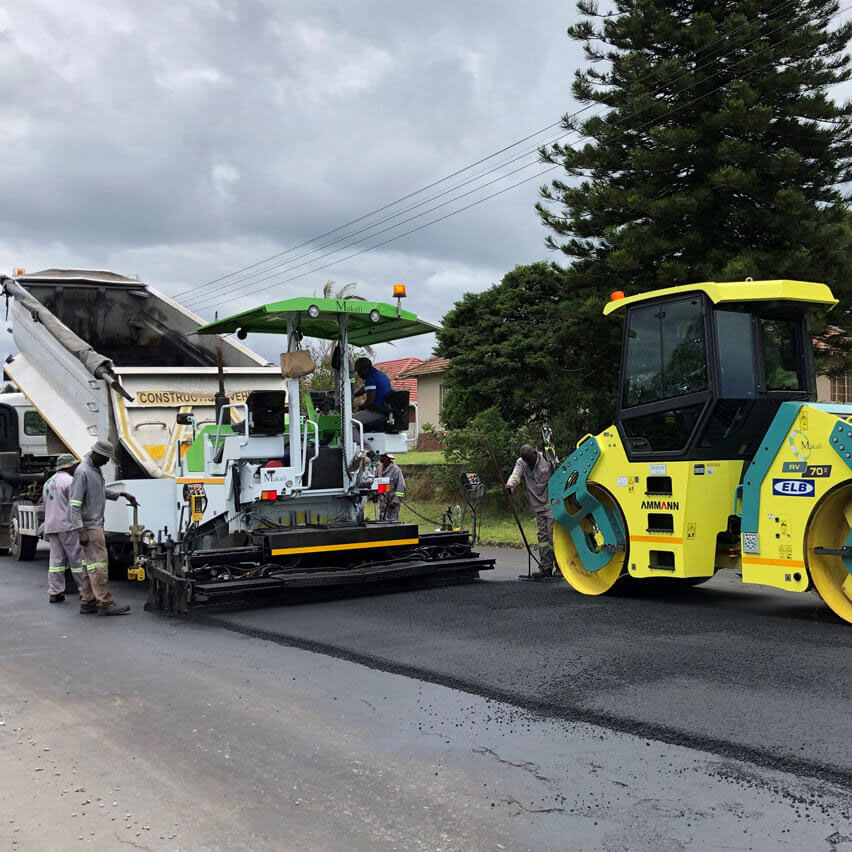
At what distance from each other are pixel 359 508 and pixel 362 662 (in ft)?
11.1

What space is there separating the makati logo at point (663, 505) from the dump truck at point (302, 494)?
2325 mm

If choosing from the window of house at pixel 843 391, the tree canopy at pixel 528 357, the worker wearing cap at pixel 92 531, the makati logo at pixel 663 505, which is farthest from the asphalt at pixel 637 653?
the window of house at pixel 843 391

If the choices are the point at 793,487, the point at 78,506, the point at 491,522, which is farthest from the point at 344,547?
the point at 491,522

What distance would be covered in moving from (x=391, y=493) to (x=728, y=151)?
290 inches

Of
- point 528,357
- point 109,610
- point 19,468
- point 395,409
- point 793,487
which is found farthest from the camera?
point 528,357

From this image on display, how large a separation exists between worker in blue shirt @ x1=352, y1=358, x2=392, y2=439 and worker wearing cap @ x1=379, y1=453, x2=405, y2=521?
976mm

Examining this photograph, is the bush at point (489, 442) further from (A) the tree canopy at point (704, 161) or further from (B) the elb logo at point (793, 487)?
(B) the elb logo at point (793, 487)

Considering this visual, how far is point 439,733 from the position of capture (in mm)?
4941

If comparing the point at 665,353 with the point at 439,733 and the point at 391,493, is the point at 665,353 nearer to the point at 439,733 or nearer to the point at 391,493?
the point at 439,733

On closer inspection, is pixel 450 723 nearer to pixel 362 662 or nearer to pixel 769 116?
pixel 362 662

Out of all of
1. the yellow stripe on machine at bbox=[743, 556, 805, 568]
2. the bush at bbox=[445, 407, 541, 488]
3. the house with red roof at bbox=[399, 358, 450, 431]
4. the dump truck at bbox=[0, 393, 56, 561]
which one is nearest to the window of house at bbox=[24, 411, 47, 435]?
the dump truck at bbox=[0, 393, 56, 561]

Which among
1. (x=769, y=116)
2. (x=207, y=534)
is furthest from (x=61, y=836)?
(x=769, y=116)

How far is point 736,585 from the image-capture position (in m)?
9.49

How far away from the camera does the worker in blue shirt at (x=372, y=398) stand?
999cm
